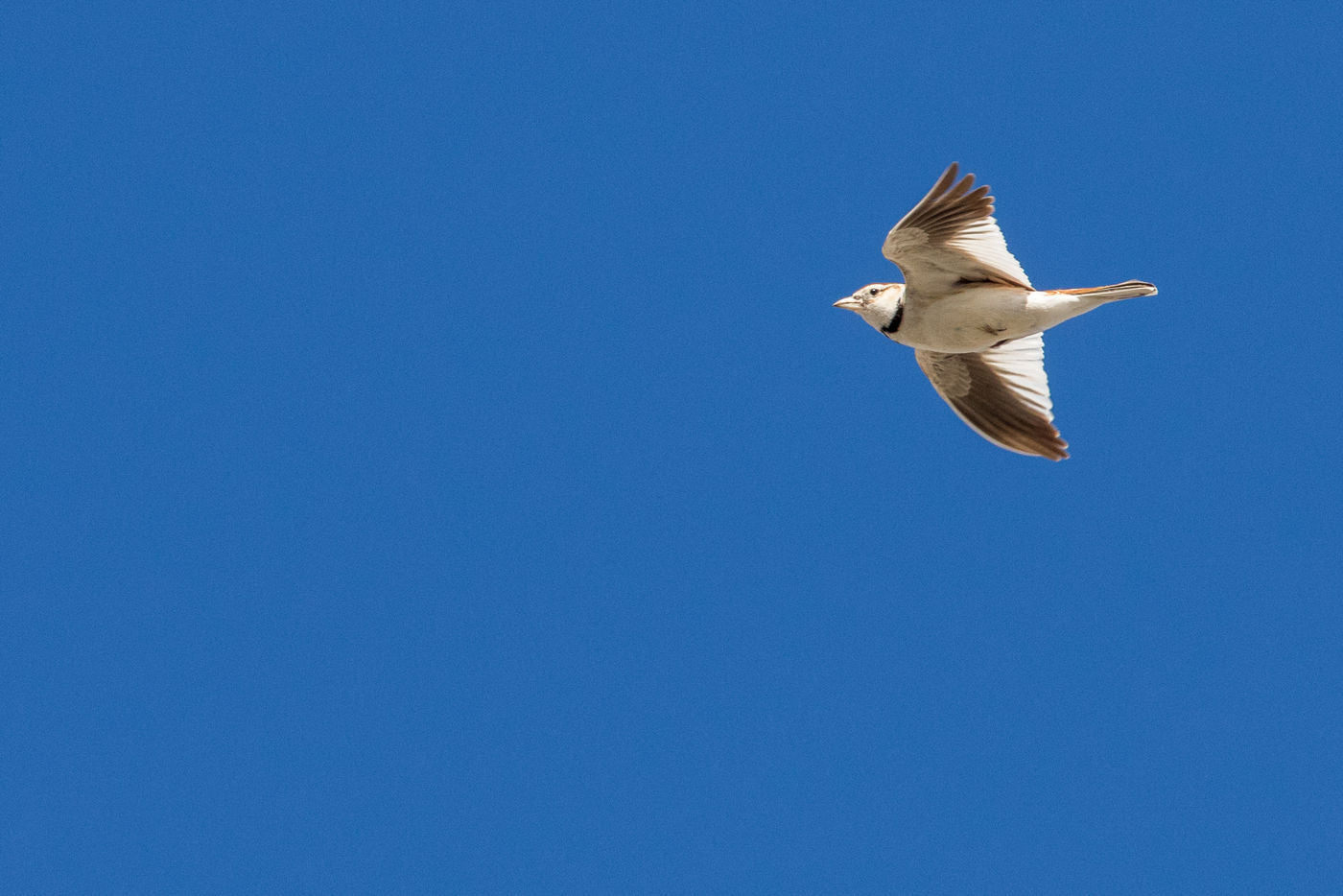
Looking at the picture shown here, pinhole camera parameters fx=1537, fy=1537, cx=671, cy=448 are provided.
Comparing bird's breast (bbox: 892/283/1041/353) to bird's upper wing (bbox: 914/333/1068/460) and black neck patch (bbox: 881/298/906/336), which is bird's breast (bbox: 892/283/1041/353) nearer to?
black neck patch (bbox: 881/298/906/336)

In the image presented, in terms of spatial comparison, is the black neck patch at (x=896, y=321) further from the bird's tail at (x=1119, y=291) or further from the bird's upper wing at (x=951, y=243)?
the bird's tail at (x=1119, y=291)

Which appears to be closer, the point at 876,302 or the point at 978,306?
the point at 978,306

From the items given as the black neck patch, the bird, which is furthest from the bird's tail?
the black neck patch

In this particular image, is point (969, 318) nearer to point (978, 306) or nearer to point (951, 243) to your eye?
point (978, 306)

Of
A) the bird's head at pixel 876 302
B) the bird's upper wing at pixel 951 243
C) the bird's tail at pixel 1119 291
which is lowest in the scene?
the bird's tail at pixel 1119 291

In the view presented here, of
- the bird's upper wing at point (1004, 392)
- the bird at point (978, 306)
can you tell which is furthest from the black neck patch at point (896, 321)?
the bird's upper wing at point (1004, 392)

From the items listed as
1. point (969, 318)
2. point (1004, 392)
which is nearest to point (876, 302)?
point (969, 318)
